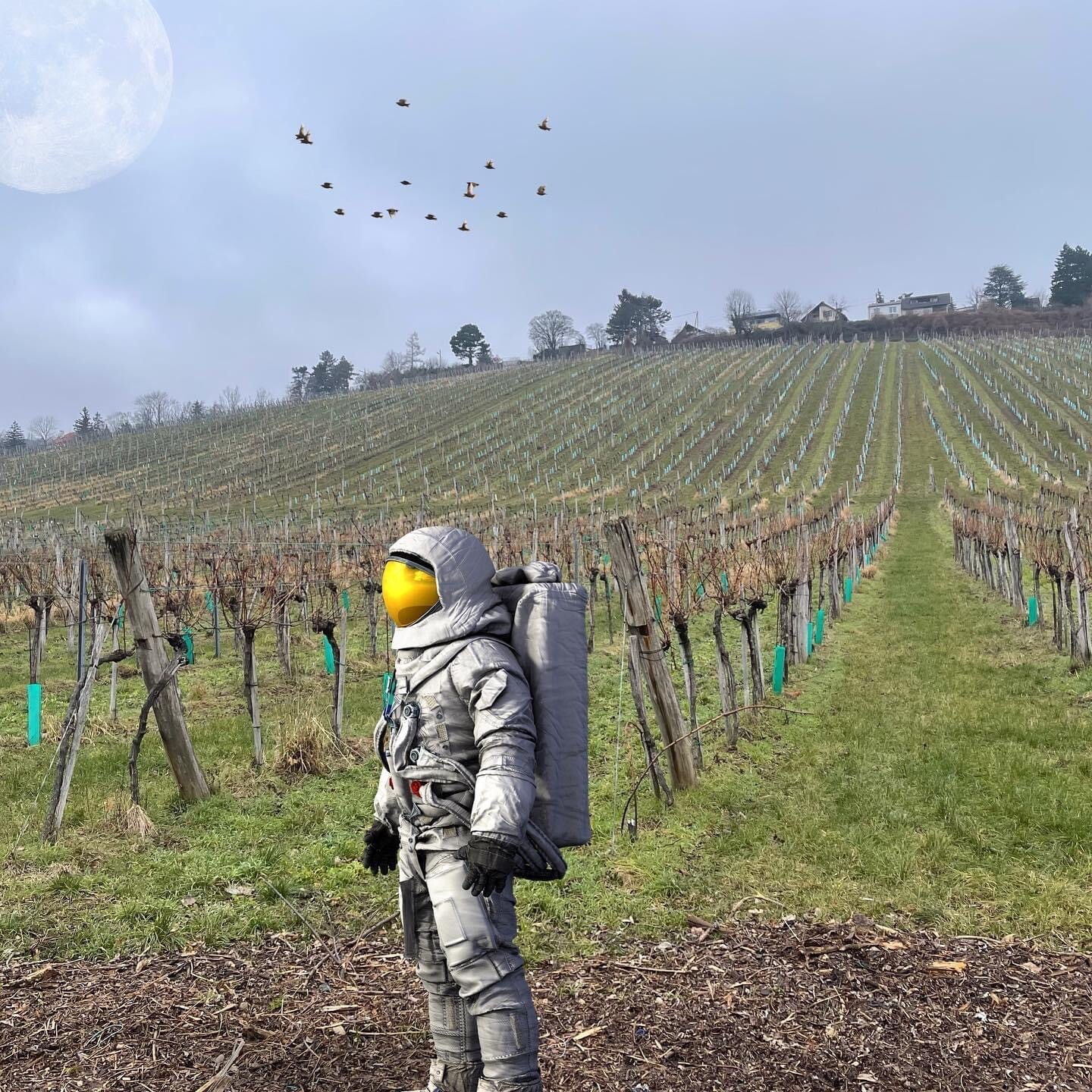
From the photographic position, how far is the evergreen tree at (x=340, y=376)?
406 ft

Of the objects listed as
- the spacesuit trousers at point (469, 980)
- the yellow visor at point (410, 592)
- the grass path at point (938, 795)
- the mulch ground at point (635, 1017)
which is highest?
the yellow visor at point (410, 592)

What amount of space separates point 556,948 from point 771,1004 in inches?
49.9

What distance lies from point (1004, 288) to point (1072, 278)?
1544 cm

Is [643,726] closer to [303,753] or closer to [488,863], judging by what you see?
[303,753]

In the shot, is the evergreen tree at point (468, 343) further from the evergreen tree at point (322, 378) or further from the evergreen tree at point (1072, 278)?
the evergreen tree at point (1072, 278)

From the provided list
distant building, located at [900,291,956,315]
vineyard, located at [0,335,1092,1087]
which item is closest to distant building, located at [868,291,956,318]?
distant building, located at [900,291,956,315]

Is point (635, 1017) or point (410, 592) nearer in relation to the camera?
point (410, 592)

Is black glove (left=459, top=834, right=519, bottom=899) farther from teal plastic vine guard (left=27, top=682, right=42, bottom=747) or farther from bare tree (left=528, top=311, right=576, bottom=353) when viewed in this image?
bare tree (left=528, top=311, right=576, bottom=353)

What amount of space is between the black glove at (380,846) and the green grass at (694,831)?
61.2 inches

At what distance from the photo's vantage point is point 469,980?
298cm

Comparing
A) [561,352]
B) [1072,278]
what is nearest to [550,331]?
[561,352]

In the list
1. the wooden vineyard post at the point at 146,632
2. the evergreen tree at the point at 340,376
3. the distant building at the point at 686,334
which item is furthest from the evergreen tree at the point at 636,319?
the wooden vineyard post at the point at 146,632

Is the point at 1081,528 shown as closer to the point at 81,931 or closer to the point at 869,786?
the point at 869,786

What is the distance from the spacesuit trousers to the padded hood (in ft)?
2.77
